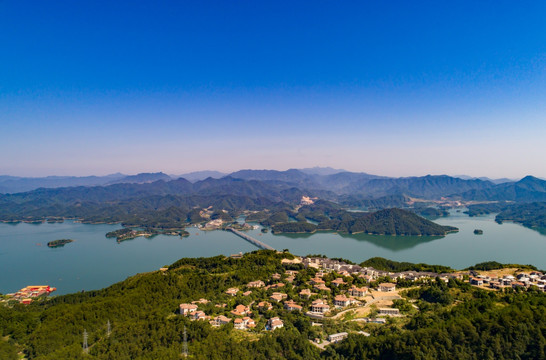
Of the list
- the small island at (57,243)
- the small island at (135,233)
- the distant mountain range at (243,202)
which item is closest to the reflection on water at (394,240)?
the distant mountain range at (243,202)

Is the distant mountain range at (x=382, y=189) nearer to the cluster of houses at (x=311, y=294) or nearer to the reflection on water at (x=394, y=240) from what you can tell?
the reflection on water at (x=394, y=240)

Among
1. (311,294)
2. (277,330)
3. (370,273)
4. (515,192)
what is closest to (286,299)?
(311,294)

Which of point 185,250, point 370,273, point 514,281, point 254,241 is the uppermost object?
point 514,281

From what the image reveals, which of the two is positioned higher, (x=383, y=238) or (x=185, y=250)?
(x=383, y=238)

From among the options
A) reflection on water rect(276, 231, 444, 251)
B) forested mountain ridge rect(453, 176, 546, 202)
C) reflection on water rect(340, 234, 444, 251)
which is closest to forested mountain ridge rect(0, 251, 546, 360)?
reflection on water rect(340, 234, 444, 251)

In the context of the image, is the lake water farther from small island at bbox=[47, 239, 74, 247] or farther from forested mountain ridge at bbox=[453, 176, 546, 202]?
forested mountain ridge at bbox=[453, 176, 546, 202]

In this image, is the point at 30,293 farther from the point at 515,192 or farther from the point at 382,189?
the point at 382,189

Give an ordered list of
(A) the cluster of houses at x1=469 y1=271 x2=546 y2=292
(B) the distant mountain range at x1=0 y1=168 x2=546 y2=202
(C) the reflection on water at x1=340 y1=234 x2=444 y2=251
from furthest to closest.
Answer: (B) the distant mountain range at x1=0 y1=168 x2=546 y2=202 → (C) the reflection on water at x1=340 y1=234 x2=444 y2=251 → (A) the cluster of houses at x1=469 y1=271 x2=546 y2=292
